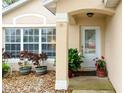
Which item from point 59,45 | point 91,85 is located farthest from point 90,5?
point 91,85

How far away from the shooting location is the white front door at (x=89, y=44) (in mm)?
12517

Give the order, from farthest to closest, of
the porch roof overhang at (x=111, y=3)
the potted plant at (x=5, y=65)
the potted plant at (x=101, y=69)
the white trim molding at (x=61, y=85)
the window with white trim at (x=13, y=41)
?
the window with white trim at (x=13, y=41) < the potted plant at (x=5, y=65) < the potted plant at (x=101, y=69) < the white trim molding at (x=61, y=85) < the porch roof overhang at (x=111, y=3)

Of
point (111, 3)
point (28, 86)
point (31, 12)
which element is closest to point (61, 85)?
point (28, 86)

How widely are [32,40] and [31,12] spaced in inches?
66.4

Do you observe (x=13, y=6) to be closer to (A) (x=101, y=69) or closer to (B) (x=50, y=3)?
(B) (x=50, y=3)

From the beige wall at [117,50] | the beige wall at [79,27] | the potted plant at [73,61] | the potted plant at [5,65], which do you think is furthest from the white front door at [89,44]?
the potted plant at [5,65]

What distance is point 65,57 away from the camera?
8172 millimetres

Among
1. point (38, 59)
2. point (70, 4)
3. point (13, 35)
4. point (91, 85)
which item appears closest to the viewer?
point (70, 4)

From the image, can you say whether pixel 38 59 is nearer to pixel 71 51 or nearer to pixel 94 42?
pixel 71 51

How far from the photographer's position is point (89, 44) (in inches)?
496

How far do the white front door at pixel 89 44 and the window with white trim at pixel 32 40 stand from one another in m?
1.80

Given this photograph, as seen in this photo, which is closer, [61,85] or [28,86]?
[61,85]

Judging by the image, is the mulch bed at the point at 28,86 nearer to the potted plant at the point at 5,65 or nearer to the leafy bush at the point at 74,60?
the potted plant at the point at 5,65

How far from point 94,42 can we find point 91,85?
422 cm
